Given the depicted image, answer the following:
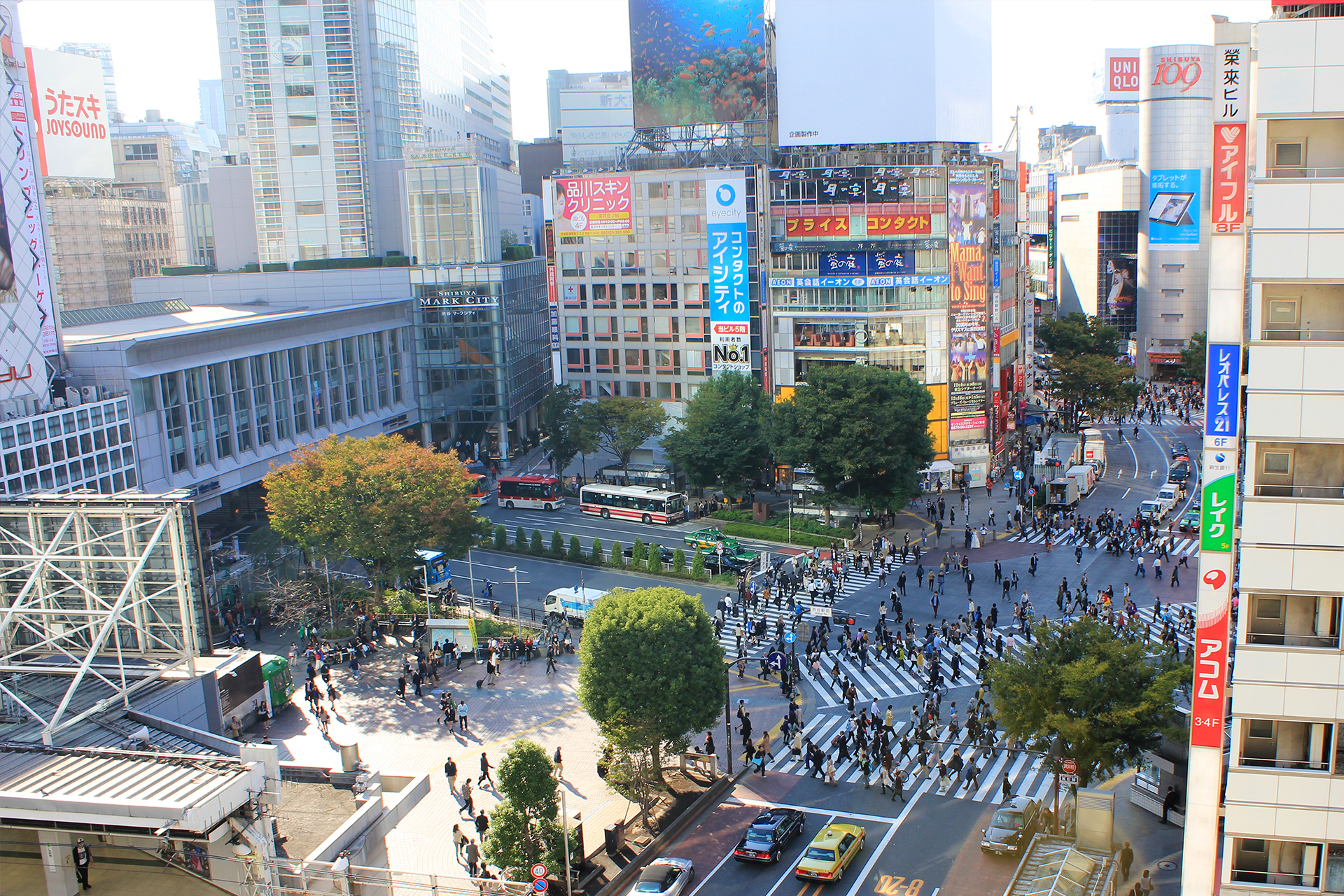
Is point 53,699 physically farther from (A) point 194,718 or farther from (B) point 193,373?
(B) point 193,373

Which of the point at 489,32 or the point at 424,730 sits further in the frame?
the point at 489,32

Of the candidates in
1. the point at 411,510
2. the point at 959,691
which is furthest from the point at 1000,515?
the point at 411,510

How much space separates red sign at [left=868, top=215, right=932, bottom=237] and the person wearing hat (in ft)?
198

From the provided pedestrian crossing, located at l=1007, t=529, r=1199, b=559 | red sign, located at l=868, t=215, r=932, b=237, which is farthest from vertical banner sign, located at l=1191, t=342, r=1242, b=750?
red sign, located at l=868, t=215, r=932, b=237

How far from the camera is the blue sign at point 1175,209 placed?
100500mm

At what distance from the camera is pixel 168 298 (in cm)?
9100

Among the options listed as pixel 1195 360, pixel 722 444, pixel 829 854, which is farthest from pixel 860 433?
pixel 1195 360

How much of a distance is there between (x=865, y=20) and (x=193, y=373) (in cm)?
5009

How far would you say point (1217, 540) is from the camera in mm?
19141

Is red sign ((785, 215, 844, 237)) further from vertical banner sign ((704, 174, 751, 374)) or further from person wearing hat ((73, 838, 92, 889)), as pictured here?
person wearing hat ((73, 838, 92, 889))

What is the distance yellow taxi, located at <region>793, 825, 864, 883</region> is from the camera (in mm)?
27641

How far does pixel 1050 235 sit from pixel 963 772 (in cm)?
11148

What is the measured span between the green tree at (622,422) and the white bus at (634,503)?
6.17 m

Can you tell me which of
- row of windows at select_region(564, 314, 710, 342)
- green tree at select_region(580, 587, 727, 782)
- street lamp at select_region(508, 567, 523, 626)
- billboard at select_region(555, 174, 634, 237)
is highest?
billboard at select_region(555, 174, 634, 237)
